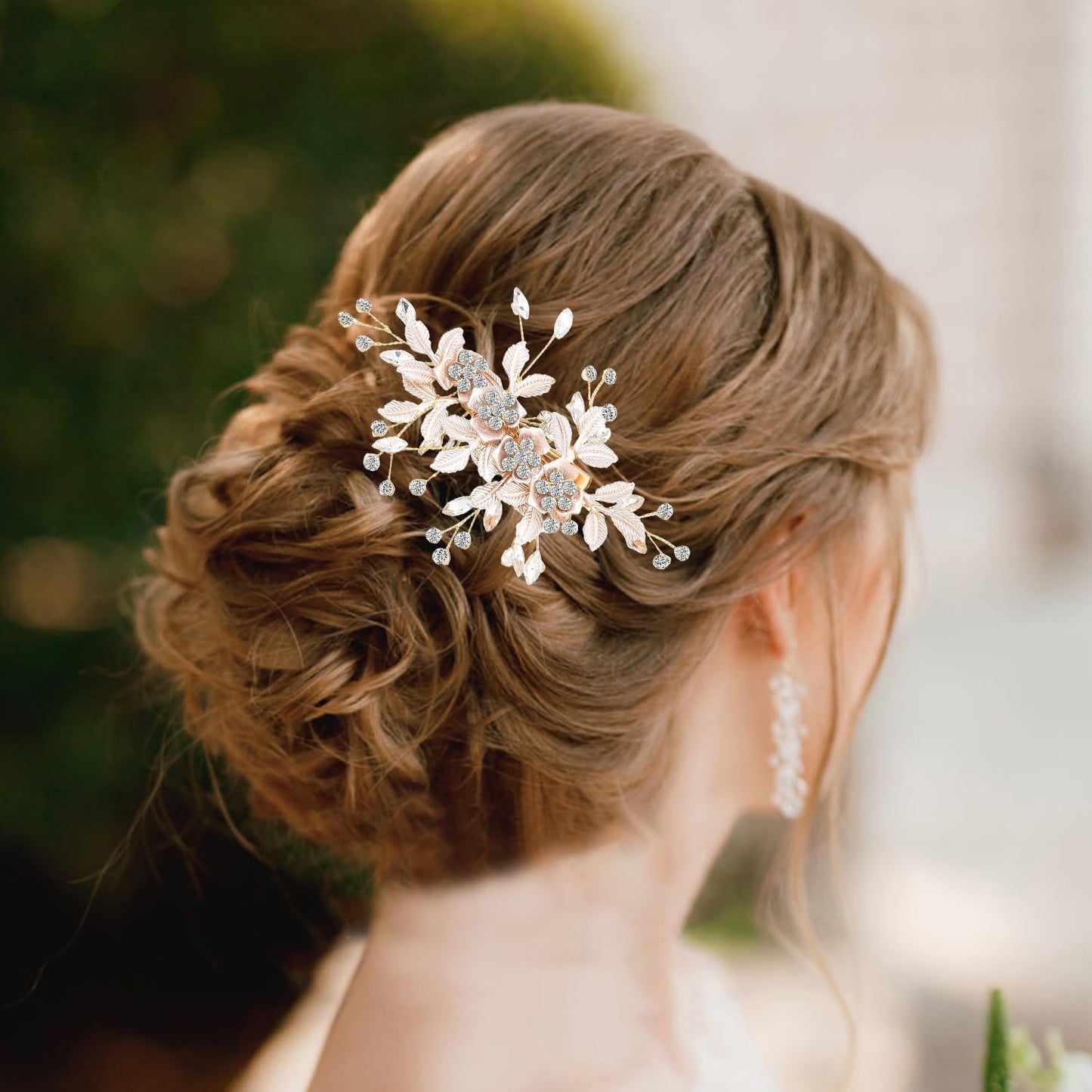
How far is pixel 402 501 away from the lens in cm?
94

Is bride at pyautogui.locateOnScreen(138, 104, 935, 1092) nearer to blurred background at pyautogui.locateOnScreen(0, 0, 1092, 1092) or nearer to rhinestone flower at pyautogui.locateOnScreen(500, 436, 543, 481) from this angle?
rhinestone flower at pyautogui.locateOnScreen(500, 436, 543, 481)

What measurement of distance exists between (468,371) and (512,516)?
0.13 meters

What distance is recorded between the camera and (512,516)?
92cm

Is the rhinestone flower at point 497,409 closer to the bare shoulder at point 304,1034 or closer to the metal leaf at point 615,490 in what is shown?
the metal leaf at point 615,490

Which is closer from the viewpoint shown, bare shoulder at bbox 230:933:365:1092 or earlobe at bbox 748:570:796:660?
earlobe at bbox 748:570:796:660

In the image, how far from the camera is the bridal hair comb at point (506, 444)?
91 cm

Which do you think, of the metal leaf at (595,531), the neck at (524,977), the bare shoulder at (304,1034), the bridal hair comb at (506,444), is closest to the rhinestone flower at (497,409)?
the bridal hair comb at (506,444)

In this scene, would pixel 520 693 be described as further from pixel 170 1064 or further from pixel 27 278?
pixel 170 1064

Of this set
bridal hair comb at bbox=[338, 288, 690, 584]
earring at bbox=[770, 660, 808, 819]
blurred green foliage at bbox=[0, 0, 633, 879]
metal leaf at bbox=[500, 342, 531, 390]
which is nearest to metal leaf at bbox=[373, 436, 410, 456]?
bridal hair comb at bbox=[338, 288, 690, 584]

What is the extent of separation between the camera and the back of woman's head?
0.94m

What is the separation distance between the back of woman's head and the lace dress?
1.27ft

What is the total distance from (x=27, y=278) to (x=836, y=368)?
5.64 ft

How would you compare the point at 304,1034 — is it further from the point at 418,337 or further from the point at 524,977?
the point at 418,337

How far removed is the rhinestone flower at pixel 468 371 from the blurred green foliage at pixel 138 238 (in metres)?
1.39
